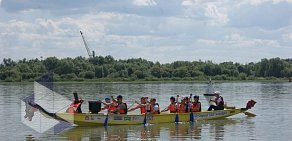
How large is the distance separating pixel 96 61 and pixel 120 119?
101050 millimetres

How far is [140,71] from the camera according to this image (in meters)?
116

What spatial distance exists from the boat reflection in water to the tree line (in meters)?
82.7

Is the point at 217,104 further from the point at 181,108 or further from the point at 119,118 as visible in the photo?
the point at 119,118

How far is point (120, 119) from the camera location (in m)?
26.9

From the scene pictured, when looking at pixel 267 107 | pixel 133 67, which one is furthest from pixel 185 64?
pixel 267 107

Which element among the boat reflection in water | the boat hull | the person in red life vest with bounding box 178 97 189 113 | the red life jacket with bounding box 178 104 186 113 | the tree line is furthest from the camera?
the tree line

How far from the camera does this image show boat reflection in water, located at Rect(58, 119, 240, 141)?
929 inches

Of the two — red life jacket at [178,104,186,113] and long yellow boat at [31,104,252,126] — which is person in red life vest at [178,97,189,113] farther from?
long yellow boat at [31,104,252,126]

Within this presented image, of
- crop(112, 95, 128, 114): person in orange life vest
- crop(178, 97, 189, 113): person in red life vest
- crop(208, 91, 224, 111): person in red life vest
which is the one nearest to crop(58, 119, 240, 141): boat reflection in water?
crop(112, 95, 128, 114): person in orange life vest

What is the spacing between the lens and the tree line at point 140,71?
112 meters

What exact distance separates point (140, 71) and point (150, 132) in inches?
3576

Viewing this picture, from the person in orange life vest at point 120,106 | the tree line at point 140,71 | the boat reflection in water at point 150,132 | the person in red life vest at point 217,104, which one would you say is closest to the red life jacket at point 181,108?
the boat reflection in water at point 150,132

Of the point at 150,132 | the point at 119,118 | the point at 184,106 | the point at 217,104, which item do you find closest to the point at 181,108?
the point at 184,106

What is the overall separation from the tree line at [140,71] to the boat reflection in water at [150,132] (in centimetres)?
8272
